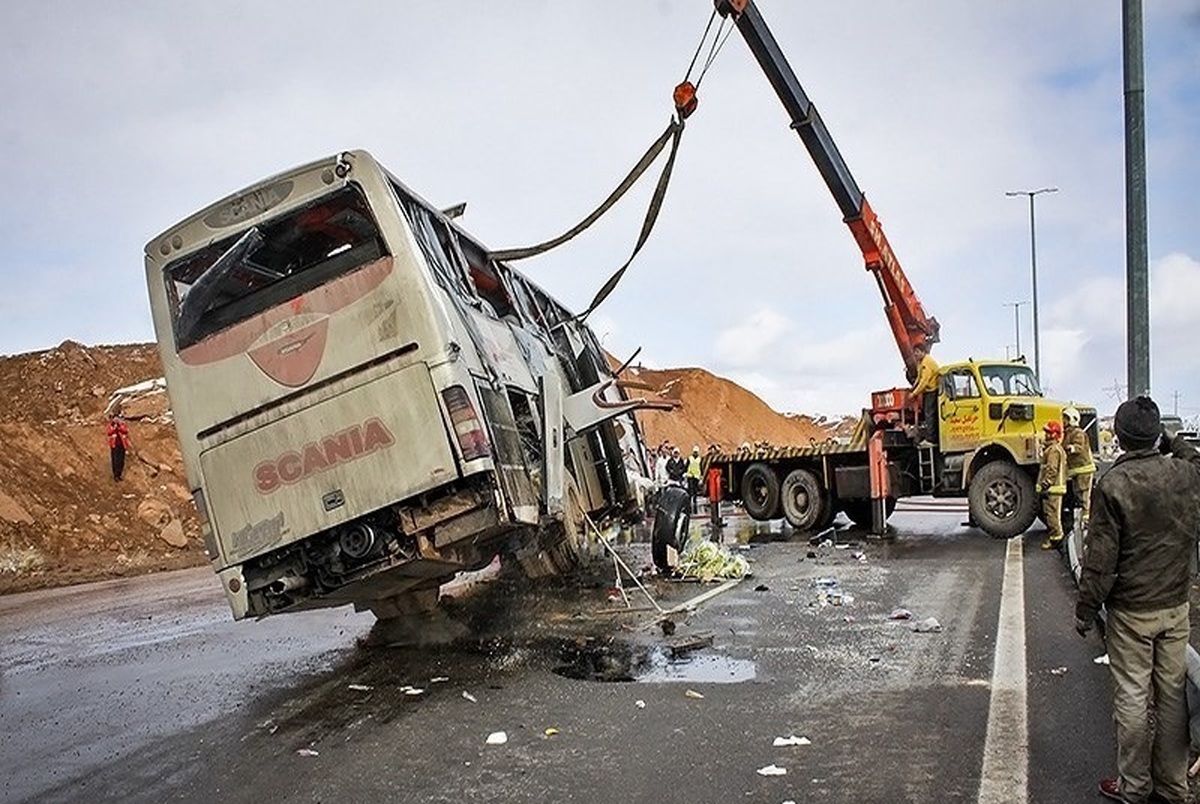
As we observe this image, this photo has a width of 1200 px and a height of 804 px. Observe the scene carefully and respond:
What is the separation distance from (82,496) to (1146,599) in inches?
799

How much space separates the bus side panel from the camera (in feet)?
20.9

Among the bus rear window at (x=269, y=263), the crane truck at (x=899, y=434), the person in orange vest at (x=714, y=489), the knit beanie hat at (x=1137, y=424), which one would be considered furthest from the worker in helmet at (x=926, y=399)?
the knit beanie hat at (x=1137, y=424)

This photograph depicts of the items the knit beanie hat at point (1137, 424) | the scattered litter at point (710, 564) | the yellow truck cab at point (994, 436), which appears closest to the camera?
the knit beanie hat at point (1137, 424)

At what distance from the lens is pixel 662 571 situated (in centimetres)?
1149

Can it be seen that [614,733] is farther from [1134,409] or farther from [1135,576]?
[1134,409]

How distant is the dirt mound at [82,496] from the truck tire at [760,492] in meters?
9.76

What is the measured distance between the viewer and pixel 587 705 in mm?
5840

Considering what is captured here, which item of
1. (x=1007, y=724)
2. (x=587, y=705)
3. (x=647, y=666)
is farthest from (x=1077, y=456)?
(x=587, y=705)

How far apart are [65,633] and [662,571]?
20.0ft

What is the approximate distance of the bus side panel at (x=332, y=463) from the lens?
6363 mm

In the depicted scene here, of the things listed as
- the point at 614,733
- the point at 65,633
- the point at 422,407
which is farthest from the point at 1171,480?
the point at 65,633

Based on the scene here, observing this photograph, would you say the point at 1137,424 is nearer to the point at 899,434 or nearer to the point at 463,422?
the point at 463,422

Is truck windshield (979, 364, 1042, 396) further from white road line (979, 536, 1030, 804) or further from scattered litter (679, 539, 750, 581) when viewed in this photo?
white road line (979, 536, 1030, 804)

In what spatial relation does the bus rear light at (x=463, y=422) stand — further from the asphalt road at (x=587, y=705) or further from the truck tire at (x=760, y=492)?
the truck tire at (x=760, y=492)
